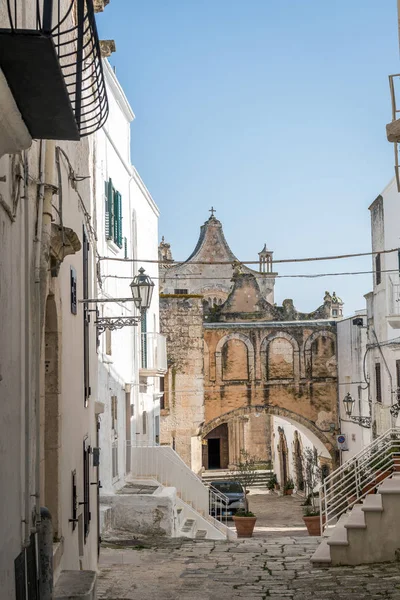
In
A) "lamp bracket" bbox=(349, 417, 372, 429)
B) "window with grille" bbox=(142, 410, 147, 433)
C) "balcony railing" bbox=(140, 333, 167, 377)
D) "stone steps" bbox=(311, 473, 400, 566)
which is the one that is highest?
"balcony railing" bbox=(140, 333, 167, 377)

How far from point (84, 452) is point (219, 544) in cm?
594

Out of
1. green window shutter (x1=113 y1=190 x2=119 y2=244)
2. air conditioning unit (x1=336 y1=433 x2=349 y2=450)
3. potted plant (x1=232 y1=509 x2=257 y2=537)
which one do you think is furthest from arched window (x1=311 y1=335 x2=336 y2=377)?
green window shutter (x1=113 y1=190 x2=119 y2=244)

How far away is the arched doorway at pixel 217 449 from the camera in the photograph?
153ft

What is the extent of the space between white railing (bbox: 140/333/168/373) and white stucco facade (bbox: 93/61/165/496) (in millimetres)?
28

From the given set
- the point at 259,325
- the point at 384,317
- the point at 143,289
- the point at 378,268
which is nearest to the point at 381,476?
the point at 143,289

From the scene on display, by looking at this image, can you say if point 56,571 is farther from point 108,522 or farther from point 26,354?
→ point 108,522

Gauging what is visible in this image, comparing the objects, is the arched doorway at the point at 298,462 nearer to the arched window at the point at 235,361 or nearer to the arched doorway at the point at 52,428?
the arched window at the point at 235,361

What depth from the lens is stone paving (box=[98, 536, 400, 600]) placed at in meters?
9.53

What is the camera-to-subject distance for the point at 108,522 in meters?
15.6

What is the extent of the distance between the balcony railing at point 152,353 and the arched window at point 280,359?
9872 mm

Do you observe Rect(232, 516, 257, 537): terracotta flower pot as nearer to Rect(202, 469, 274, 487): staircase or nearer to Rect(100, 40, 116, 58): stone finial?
Rect(100, 40, 116, 58): stone finial

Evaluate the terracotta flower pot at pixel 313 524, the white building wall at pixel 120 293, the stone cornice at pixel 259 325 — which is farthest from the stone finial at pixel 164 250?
the terracotta flower pot at pixel 313 524

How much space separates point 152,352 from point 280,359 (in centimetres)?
1089

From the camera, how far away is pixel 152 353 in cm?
2288
